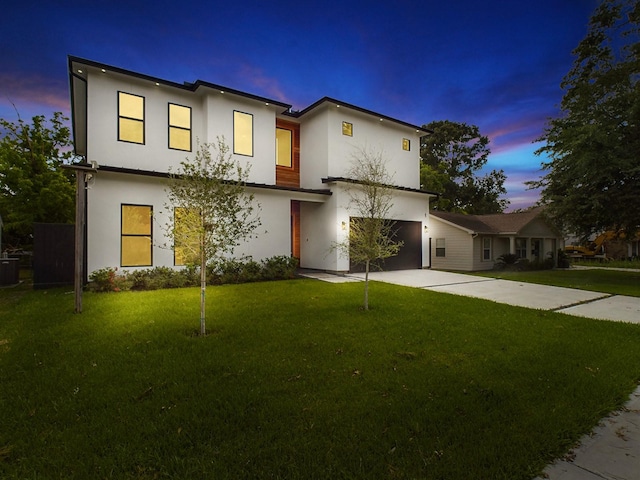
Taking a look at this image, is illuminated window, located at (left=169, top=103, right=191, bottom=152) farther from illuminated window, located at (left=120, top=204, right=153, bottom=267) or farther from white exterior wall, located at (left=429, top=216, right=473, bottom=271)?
white exterior wall, located at (left=429, top=216, right=473, bottom=271)

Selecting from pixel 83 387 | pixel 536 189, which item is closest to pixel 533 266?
pixel 536 189

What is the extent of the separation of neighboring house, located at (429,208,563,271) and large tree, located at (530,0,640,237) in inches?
182

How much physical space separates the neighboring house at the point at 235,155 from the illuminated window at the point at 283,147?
0.05m

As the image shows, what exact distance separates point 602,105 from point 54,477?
65.7 feet

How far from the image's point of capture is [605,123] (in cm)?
1341

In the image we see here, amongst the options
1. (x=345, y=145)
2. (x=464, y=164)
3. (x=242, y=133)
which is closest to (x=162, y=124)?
(x=242, y=133)

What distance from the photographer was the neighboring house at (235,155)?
1040cm

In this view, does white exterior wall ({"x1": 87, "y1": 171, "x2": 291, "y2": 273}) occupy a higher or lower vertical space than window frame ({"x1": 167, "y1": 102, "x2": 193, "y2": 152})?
lower

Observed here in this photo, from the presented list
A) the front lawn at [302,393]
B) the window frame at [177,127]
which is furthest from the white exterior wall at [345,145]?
the front lawn at [302,393]

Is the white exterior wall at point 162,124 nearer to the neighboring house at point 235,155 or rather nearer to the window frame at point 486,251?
the neighboring house at point 235,155

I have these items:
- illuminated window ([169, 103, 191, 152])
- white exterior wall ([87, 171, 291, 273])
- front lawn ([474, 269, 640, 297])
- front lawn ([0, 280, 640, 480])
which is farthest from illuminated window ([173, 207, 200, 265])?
front lawn ([474, 269, 640, 297])

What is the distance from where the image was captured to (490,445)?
250cm

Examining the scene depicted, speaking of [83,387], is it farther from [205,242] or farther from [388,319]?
[388,319]

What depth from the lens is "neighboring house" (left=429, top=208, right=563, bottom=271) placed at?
60.7 ft
